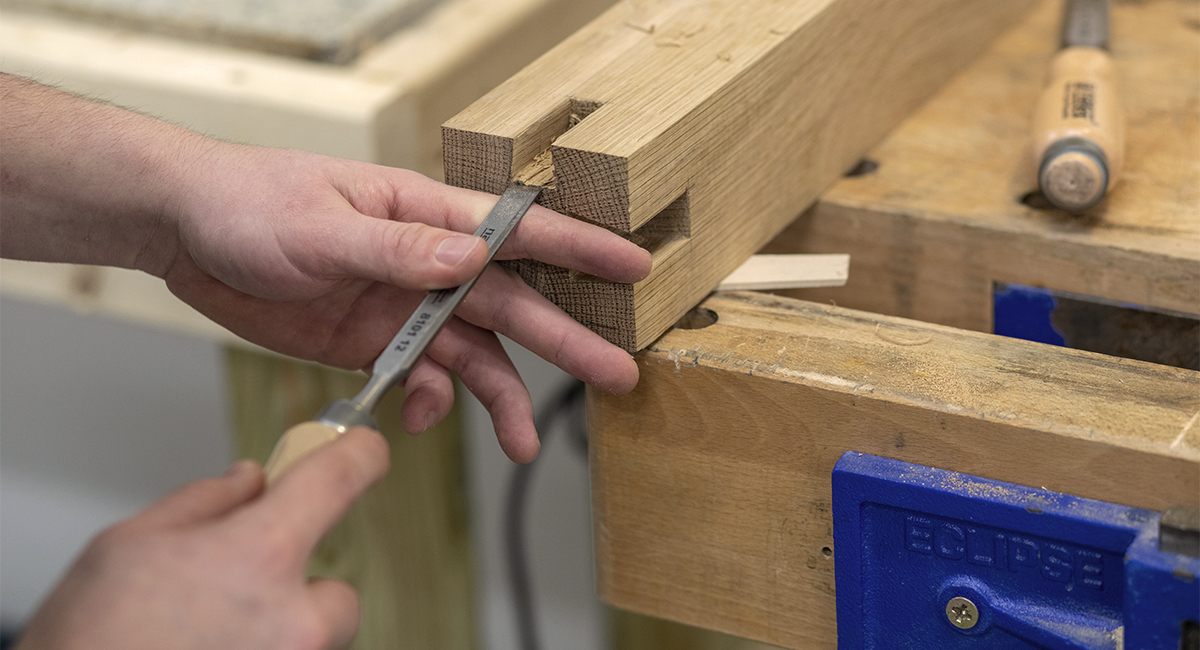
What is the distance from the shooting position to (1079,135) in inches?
28.8

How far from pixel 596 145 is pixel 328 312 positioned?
0.82 ft

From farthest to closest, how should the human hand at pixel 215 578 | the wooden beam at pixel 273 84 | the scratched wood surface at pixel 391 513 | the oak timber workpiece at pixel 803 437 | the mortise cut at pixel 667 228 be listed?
the scratched wood surface at pixel 391 513, the wooden beam at pixel 273 84, the mortise cut at pixel 667 228, the oak timber workpiece at pixel 803 437, the human hand at pixel 215 578

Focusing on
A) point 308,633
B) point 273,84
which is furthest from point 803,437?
point 273,84

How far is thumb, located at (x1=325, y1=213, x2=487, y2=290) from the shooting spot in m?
0.55

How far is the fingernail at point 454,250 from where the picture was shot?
1.79 ft

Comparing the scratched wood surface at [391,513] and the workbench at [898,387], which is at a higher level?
the workbench at [898,387]

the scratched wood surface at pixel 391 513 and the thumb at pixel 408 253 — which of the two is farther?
the scratched wood surface at pixel 391 513

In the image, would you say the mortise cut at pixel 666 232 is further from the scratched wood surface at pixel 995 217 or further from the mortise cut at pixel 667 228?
the scratched wood surface at pixel 995 217

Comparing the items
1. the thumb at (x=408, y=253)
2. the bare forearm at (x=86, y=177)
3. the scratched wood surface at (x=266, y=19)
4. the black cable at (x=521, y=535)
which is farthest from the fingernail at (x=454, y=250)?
the black cable at (x=521, y=535)

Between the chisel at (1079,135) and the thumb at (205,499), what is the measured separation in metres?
0.53

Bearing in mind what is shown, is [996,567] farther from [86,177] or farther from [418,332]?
[86,177]

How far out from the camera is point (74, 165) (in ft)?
2.35

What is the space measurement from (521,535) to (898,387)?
1.06 metres

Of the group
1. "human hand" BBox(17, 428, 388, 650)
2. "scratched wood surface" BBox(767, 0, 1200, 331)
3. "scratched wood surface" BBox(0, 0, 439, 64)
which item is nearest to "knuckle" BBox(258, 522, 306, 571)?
"human hand" BBox(17, 428, 388, 650)
